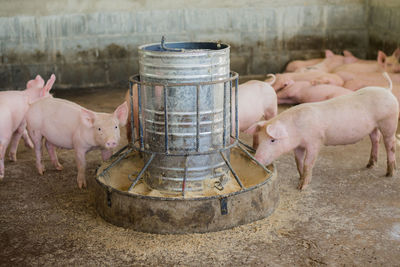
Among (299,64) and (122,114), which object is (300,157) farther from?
A: (299,64)

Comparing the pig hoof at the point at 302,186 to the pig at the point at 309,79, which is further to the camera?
the pig at the point at 309,79

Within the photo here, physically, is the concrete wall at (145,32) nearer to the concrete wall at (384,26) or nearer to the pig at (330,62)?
the concrete wall at (384,26)

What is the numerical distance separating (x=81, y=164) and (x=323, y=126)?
2113 mm

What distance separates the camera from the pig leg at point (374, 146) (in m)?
5.07

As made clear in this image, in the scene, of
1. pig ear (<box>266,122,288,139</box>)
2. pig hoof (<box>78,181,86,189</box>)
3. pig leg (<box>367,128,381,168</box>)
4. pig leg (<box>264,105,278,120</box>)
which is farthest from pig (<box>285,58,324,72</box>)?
pig hoof (<box>78,181,86,189</box>)

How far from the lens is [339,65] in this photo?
932 cm

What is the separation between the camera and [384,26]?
30.2 ft

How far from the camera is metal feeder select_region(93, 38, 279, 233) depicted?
3.74m

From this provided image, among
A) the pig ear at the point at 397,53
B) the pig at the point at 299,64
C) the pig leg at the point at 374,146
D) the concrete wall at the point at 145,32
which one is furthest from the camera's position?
the pig at the point at 299,64

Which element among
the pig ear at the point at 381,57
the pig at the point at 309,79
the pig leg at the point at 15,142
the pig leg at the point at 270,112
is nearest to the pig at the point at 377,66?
the pig ear at the point at 381,57

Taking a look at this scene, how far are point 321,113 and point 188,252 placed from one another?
180cm

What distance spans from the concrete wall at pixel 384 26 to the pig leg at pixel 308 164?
188 inches

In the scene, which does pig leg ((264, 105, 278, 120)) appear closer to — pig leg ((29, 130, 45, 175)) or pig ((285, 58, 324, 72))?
pig leg ((29, 130, 45, 175))

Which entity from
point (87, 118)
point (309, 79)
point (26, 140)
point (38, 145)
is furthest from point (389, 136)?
point (26, 140)
